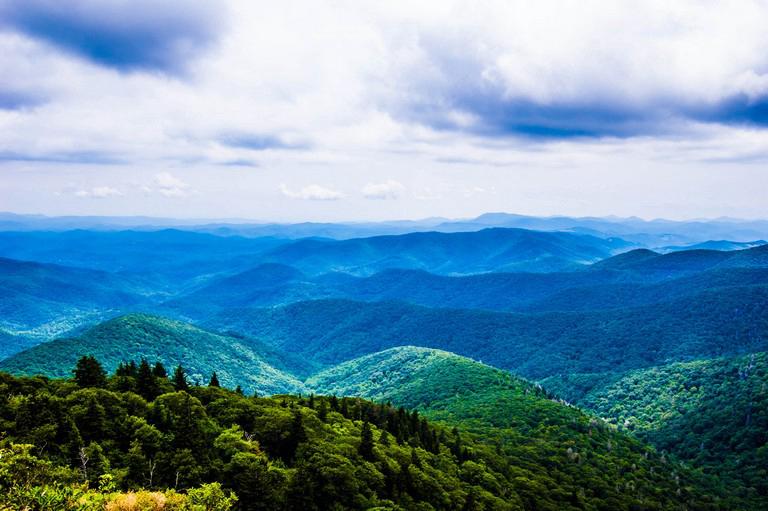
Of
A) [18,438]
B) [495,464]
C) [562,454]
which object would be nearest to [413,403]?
[562,454]

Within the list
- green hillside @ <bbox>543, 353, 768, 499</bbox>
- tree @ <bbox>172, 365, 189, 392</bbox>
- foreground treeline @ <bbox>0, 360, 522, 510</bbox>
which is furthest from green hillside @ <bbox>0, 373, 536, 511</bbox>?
green hillside @ <bbox>543, 353, 768, 499</bbox>

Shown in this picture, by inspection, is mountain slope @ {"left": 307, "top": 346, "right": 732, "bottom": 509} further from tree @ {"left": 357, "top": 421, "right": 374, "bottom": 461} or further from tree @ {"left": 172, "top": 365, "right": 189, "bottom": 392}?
tree @ {"left": 172, "top": 365, "right": 189, "bottom": 392}

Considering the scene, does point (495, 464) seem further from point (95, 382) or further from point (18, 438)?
point (18, 438)

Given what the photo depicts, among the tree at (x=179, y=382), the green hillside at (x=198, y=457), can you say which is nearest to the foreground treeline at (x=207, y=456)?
the green hillside at (x=198, y=457)

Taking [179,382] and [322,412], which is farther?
[322,412]

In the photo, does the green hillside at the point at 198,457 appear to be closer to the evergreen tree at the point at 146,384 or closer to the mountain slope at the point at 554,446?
the evergreen tree at the point at 146,384

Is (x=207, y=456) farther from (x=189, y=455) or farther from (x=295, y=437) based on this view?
(x=295, y=437)

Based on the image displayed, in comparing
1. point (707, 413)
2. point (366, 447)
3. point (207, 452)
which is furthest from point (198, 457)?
point (707, 413)

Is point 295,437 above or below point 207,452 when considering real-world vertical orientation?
below
